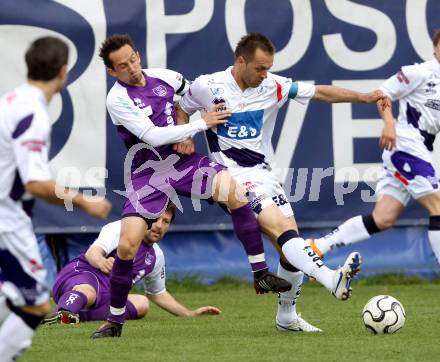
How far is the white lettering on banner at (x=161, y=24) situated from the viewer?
11.4m

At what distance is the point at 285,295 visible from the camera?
821 centimetres

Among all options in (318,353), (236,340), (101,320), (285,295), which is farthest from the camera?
(101,320)

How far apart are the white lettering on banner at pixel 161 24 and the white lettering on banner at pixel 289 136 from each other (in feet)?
4.18

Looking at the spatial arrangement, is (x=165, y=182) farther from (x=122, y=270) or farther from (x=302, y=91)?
(x=302, y=91)

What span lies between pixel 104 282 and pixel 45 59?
3636mm

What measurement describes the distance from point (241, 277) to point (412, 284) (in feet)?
5.66

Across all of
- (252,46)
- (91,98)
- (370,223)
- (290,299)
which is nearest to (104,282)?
(290,299)

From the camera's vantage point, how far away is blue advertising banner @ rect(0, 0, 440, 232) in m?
11.3

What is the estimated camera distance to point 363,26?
38.0ft

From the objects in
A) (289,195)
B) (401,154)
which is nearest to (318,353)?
(401,154)

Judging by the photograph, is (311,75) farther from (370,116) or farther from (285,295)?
(285,295)

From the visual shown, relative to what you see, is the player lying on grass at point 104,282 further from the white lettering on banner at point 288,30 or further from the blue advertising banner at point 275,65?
the white lettering on banner at point 288,30

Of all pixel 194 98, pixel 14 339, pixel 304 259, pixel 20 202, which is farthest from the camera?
pixel 194 98

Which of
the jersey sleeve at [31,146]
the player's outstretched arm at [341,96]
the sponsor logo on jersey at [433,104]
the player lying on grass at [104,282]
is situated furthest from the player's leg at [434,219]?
the jersey sleeve at [31,146]
